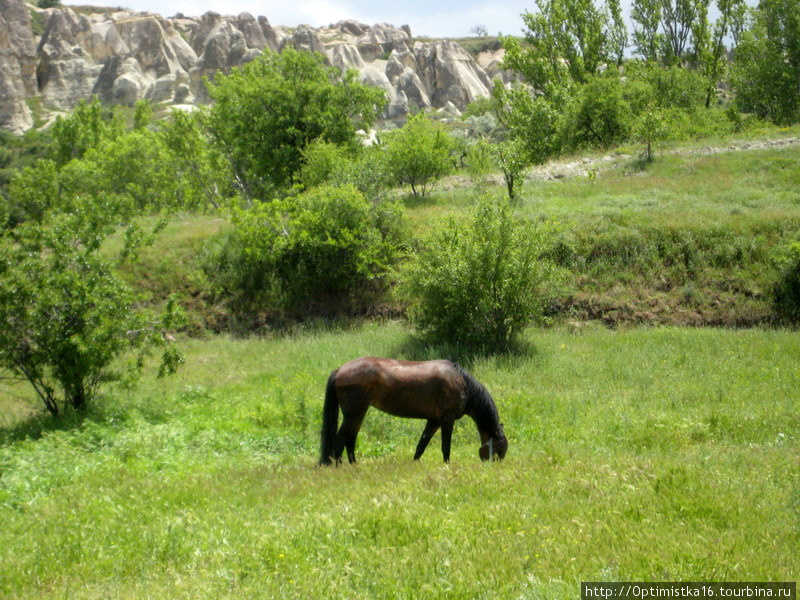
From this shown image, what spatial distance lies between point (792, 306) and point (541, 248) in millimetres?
8731

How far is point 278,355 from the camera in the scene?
20.0m

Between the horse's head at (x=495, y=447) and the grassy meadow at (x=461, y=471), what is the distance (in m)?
0.21

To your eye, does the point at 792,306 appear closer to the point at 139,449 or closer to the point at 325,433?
the point at 325,433

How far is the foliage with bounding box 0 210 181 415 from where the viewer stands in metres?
13.5

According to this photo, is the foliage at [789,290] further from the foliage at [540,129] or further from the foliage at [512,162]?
the foliage at [540,129]

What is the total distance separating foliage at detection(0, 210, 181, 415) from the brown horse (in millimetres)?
6834

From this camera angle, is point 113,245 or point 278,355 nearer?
point 278,355

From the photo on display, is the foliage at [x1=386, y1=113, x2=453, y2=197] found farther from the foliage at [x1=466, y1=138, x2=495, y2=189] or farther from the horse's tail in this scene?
the horse's tail

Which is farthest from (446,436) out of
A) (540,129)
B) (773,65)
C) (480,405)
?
(773,65)

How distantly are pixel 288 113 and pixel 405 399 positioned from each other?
29.3m

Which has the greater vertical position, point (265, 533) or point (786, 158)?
point (786, 158)

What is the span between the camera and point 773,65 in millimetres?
52000

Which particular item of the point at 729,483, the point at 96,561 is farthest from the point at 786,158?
the point at 96,561

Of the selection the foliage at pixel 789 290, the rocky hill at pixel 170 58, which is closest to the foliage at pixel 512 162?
the foliage at pixel 789 290
